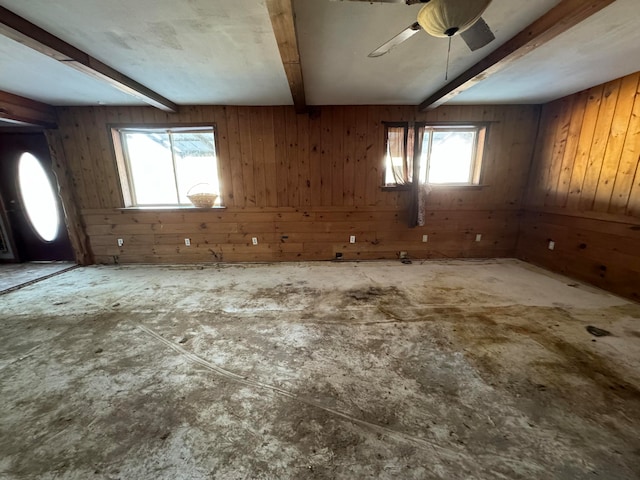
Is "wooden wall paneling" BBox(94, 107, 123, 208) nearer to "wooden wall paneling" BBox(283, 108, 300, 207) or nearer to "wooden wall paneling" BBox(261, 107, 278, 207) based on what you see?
"wooden wall paneling" BBox(261, 107, 278, 207)

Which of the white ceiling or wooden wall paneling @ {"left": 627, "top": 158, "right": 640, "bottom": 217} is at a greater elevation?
the white ceiling

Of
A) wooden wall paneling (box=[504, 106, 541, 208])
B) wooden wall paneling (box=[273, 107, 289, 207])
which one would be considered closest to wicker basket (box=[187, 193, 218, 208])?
wooden wall paneling (box=[273, 107, 289, 207])

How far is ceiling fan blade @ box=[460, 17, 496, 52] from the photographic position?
153 centimetres

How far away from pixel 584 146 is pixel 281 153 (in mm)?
4177

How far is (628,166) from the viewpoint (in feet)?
9.11

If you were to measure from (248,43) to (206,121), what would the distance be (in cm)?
204

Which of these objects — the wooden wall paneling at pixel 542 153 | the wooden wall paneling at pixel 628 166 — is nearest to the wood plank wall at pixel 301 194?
the wooden wall paneling at pixel 542 153

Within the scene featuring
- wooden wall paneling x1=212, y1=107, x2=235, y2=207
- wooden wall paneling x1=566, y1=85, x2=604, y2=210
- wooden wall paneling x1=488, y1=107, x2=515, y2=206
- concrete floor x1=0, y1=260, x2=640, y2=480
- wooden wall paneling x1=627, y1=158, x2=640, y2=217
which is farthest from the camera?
wooden wall paneling x1=488, y1=107, x2=515, y2=206

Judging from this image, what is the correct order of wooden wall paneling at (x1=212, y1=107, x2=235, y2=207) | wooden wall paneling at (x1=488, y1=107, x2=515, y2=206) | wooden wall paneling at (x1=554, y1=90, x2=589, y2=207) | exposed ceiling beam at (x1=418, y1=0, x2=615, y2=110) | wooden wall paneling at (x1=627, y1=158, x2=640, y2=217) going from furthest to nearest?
wooden wall paneling at (x1=488, y1=107, x2=515, y2=206) < wooden wall paneling at (x1=212, y1=107, x2=235, y2=207) < wooden wall paneling at (x1=554, y1=90, x2=589, y2=207) < wooden wall paneling at (x1=627, y1=158, x2=640, y2=217) < exposed ceiling beam at (x1=418, y1=0, x2=615, y2=110)

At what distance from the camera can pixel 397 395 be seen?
5.03 ft

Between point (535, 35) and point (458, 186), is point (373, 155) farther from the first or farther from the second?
point (535, 35)

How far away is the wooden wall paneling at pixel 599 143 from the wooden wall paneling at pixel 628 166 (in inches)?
8.1

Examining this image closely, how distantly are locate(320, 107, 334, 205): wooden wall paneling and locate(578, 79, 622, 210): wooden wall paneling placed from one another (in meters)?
3.41

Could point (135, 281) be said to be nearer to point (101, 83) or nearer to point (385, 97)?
point (101, 83)
